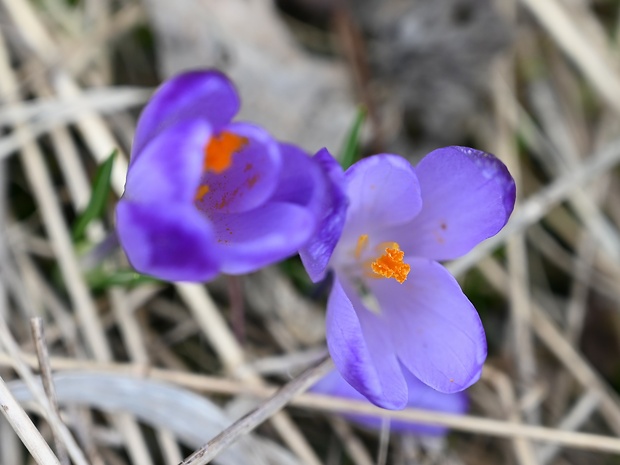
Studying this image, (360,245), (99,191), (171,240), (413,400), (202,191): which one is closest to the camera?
(171,240)

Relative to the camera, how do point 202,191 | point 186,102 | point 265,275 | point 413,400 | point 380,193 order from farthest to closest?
point 265,275 < point 413,400 < point 380,193 < point 202,191 < point 186,102

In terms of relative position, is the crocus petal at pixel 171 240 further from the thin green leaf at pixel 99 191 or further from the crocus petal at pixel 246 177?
the thin green leaf at pixel 99 191

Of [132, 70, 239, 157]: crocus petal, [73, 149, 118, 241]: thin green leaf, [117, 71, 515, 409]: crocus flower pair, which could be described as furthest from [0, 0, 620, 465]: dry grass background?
[132, 70, 239, 157]: crocus petal

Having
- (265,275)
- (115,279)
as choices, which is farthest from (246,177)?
(265,275)

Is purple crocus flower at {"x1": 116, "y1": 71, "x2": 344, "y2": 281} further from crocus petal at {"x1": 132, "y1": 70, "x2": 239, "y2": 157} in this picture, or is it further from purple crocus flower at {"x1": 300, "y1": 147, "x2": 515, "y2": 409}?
purple crocus flower at {"x1": 300, "y1": 147, "x2": 515, "y2": 409}

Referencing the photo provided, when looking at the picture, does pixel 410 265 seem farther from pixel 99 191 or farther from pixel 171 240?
pixel 99 191

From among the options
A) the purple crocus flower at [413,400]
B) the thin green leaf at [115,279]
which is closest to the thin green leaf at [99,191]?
the thin green leaf at [115,279]

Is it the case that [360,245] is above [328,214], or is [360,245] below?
below
